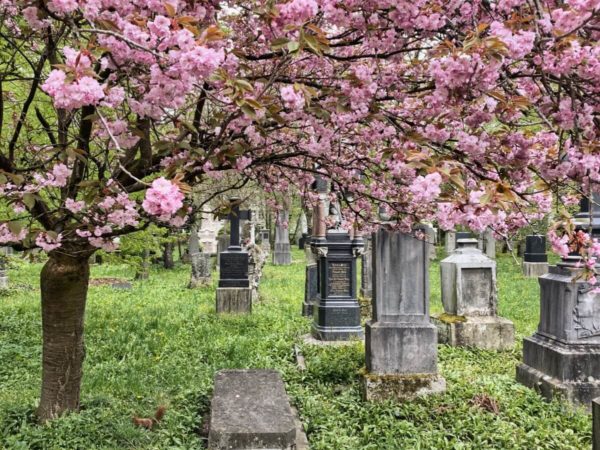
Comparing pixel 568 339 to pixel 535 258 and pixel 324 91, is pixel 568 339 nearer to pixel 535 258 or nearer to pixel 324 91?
pixel 324 91

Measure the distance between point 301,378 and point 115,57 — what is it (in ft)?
16.5

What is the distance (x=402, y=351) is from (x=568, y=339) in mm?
1840

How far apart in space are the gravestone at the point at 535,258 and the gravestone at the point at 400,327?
14269 mm

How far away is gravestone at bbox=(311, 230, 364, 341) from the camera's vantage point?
9.12 meters

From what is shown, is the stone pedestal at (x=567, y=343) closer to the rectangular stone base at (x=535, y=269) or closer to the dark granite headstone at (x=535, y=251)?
the rectangular stone base at (x=535, y=269)

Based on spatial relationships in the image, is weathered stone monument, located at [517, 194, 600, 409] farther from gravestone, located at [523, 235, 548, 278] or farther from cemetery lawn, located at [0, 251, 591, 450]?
gravestone, located at [523, 235, 548, 278]

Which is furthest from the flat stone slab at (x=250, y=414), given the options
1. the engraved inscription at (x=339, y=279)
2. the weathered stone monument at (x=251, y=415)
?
the engraved inscription at (x=339, y=279)

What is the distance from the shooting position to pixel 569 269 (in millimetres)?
6195

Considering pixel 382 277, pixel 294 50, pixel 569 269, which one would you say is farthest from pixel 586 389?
pixel 294 50

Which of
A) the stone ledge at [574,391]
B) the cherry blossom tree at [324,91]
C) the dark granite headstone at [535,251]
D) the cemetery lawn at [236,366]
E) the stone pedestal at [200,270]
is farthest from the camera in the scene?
the dark granite headstone at [535,251]

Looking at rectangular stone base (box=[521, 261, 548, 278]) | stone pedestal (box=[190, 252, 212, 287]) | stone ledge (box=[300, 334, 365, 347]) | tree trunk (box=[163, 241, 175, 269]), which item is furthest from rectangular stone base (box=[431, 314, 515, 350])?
tree trunk (box=[163, 241, 175, 269])

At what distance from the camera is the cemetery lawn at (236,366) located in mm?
4809

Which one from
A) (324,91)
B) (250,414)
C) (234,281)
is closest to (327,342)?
(234,281)

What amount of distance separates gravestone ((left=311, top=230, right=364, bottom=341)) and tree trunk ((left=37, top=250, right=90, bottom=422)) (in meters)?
4.90
